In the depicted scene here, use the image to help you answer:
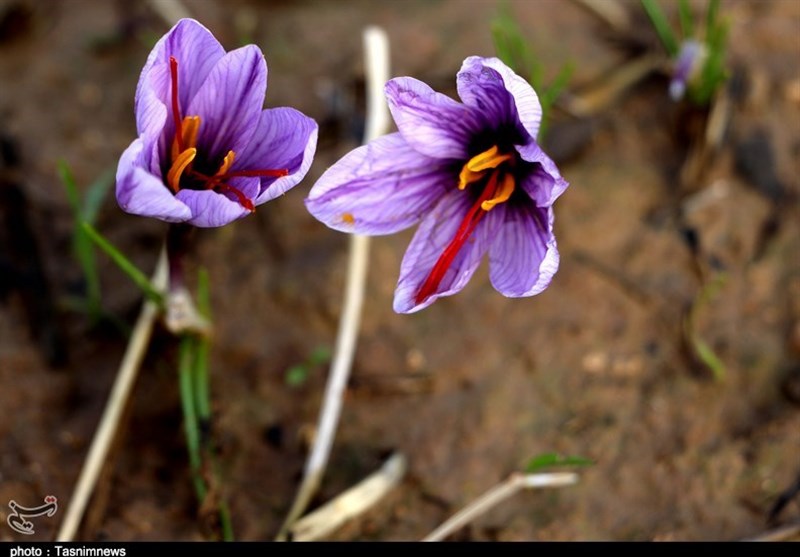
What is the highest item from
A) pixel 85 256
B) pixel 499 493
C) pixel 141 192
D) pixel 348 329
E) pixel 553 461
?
pixel 141 192

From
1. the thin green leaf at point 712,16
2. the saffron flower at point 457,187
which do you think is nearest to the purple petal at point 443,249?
the saffron flower at point 457,187

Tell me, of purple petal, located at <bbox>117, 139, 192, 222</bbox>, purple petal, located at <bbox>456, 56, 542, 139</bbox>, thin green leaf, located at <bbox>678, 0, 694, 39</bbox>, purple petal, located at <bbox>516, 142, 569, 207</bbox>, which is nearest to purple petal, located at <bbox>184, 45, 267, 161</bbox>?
purple petal, located at <bbox>117, 139, 192, 222</bbox>

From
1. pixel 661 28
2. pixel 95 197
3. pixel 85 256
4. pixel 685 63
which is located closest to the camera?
pixel 85 256

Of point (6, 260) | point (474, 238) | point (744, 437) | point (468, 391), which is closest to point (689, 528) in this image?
point (744, 437)

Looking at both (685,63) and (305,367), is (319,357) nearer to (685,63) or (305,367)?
(305,367)

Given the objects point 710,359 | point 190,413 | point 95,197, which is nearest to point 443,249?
point 190,413

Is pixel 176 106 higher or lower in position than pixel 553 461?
higher
